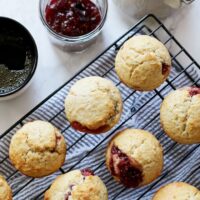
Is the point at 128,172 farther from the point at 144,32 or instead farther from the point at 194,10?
the point at 194,10

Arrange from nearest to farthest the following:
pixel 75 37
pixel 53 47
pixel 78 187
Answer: pixel 78 187, pixel 75 37, pixel 53 47

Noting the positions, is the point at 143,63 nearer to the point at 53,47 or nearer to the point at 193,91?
the point at 193,91

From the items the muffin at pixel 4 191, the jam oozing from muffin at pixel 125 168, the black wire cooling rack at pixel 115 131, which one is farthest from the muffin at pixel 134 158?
the muffin at pixel 4 191

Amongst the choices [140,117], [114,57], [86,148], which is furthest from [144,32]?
[86,148]

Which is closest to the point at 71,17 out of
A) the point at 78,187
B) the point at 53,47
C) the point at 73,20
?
the point at 73,20

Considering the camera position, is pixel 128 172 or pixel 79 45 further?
pixel 79 45

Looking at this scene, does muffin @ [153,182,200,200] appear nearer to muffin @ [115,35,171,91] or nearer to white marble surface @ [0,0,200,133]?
muffin @ [115,35,171,91]

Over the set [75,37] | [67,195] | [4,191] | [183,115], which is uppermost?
[183,115]
